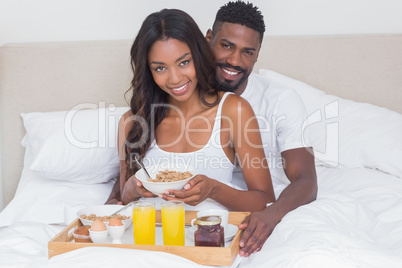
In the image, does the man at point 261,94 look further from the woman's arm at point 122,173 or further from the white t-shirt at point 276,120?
the woman's arm at point 122,173

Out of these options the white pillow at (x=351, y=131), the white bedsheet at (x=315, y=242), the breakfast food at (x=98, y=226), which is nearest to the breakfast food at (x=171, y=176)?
the breakfast food at (x=98, y=226)

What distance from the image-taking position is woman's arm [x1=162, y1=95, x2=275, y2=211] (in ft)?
6.53

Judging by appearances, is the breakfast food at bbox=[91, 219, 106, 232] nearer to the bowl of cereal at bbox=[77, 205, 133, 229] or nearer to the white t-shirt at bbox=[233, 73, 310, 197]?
the bowl of cereal at bbox=[77, 205, 133, 229]

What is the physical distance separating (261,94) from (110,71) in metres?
0.92

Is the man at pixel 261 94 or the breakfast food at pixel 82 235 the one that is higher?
the man at pixel 261 94

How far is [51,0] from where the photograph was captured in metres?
3.06

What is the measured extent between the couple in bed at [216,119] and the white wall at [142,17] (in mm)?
662

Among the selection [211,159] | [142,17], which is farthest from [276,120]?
[142,17]

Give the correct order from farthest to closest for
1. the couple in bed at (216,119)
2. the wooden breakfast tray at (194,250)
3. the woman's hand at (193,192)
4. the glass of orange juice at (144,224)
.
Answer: the couple in bed at (216,119)
the woman's hand at (193,192)
the glass of orange juice at (144,224)
the wooden breakfast tray at (194,250)

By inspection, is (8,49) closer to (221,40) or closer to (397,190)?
(221,40)

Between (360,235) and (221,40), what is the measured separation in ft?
3.54

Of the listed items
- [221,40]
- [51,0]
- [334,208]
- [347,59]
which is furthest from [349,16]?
[51,0]

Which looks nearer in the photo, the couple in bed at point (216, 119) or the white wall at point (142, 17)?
the couple in bed at point (216, 119)

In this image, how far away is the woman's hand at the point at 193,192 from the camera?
179 centimetres
